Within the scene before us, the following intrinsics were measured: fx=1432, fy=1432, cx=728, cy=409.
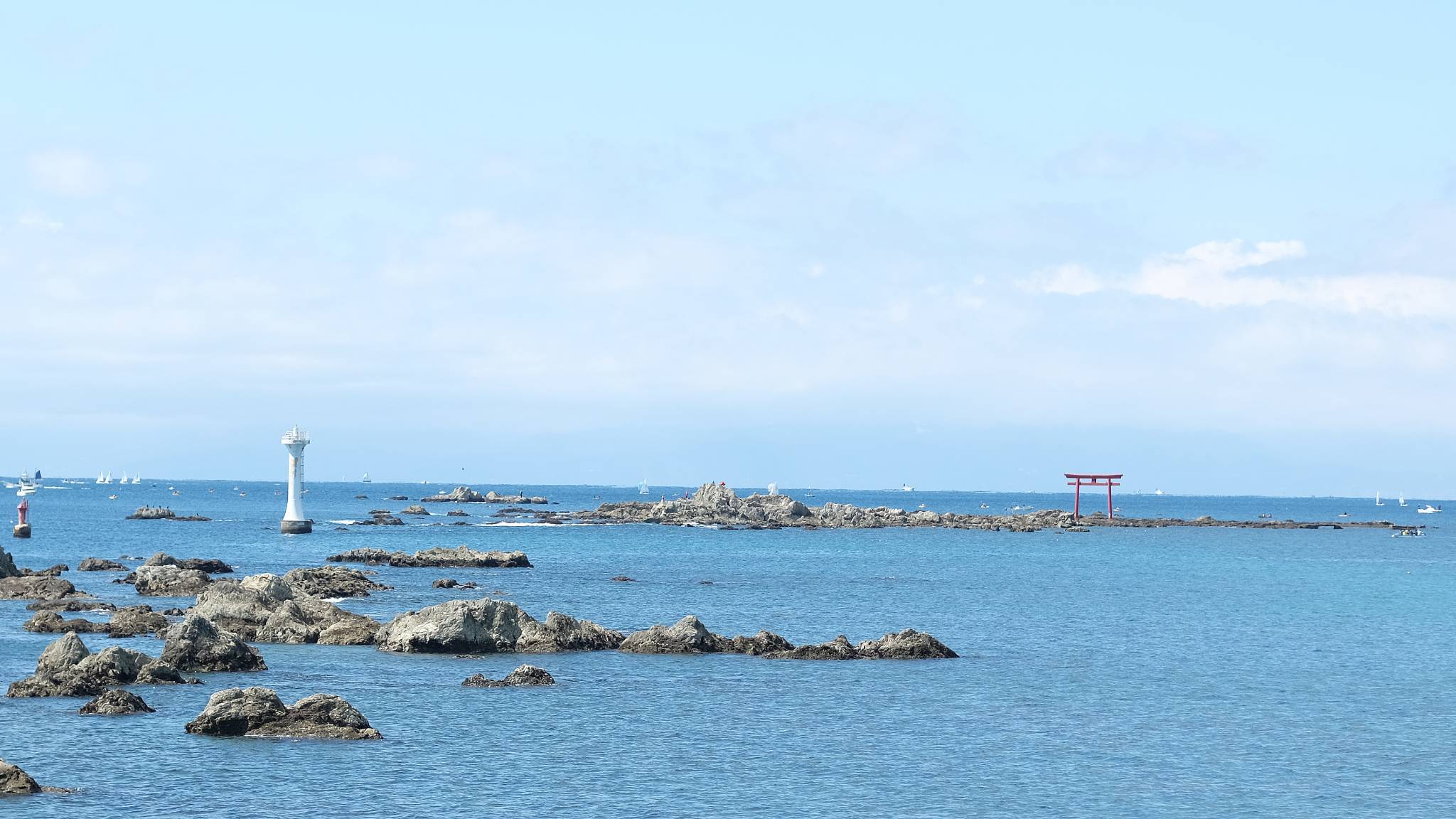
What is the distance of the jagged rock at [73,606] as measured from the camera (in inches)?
2325

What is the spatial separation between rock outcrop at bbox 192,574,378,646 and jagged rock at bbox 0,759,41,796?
76.5 ft

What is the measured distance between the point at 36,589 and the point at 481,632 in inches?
1111

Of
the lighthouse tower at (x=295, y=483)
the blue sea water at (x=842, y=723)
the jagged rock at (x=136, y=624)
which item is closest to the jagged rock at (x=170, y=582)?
the blue sea water at (x=842, y=723)

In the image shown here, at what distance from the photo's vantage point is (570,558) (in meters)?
110

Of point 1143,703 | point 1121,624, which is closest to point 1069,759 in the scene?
point 1143,703

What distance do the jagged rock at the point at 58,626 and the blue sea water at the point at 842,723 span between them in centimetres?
66

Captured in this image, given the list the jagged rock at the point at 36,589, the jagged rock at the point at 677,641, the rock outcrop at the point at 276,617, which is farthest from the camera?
the jagged rock at the point at 36,589

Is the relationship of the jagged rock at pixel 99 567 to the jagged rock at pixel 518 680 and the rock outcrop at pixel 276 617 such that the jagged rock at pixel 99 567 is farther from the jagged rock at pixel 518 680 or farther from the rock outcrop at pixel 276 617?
the jagged rock at pixel 518 680

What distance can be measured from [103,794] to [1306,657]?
139 feet

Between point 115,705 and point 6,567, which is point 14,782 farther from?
point 6,567

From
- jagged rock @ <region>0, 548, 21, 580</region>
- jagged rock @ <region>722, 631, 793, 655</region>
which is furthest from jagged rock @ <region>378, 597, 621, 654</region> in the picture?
jagged rock @ <region>0, 548, 21, 580</region>

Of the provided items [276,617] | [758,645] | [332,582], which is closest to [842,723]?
[758,645]

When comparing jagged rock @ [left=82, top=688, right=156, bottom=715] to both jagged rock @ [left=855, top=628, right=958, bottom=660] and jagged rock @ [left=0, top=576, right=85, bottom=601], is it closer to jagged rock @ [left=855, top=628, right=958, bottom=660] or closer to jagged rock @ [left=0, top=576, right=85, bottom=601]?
jagged rock @ [left=855, top=628, right=958, bottom=660]

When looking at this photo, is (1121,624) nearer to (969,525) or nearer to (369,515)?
(969,525)
